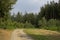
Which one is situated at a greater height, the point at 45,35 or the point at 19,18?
the point at 45,35

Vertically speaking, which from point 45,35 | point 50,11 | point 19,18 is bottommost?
point 19,18

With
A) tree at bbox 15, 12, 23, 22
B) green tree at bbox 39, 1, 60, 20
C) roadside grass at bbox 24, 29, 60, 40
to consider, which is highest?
roadside grass at bbox 24, 29, 60, 40

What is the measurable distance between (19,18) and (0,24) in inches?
2765

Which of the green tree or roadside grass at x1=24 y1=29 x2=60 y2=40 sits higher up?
roadside grass at x1=24 y1=29 x2=60 y2=40

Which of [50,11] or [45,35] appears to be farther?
[50,11]

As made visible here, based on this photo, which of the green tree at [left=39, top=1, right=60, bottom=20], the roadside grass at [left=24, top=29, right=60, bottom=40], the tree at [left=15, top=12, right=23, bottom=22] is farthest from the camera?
the tree at [left=15, top=12, right=23, bottom=22]

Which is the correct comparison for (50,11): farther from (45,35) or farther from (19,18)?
(45,35)

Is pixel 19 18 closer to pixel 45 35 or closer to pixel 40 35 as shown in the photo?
pixel 45 35

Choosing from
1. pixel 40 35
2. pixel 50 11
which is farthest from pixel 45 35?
pixel 50 11

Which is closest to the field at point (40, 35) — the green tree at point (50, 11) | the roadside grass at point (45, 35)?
the roadside grass at point (45, 35)

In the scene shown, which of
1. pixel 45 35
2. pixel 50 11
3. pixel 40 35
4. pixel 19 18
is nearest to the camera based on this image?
pixel 40 35

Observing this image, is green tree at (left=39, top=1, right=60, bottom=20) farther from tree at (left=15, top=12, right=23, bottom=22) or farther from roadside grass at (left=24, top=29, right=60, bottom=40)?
roadside grass at (left=24, top=29, right=60, bottom=40)

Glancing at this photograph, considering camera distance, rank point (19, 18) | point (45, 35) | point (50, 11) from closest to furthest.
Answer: point (45, 35)
point (50, 11)
point (19, 18)

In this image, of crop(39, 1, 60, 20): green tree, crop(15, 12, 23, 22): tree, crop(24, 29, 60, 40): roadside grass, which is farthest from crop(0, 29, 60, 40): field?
crop(15, 12, 23, 22): tree
